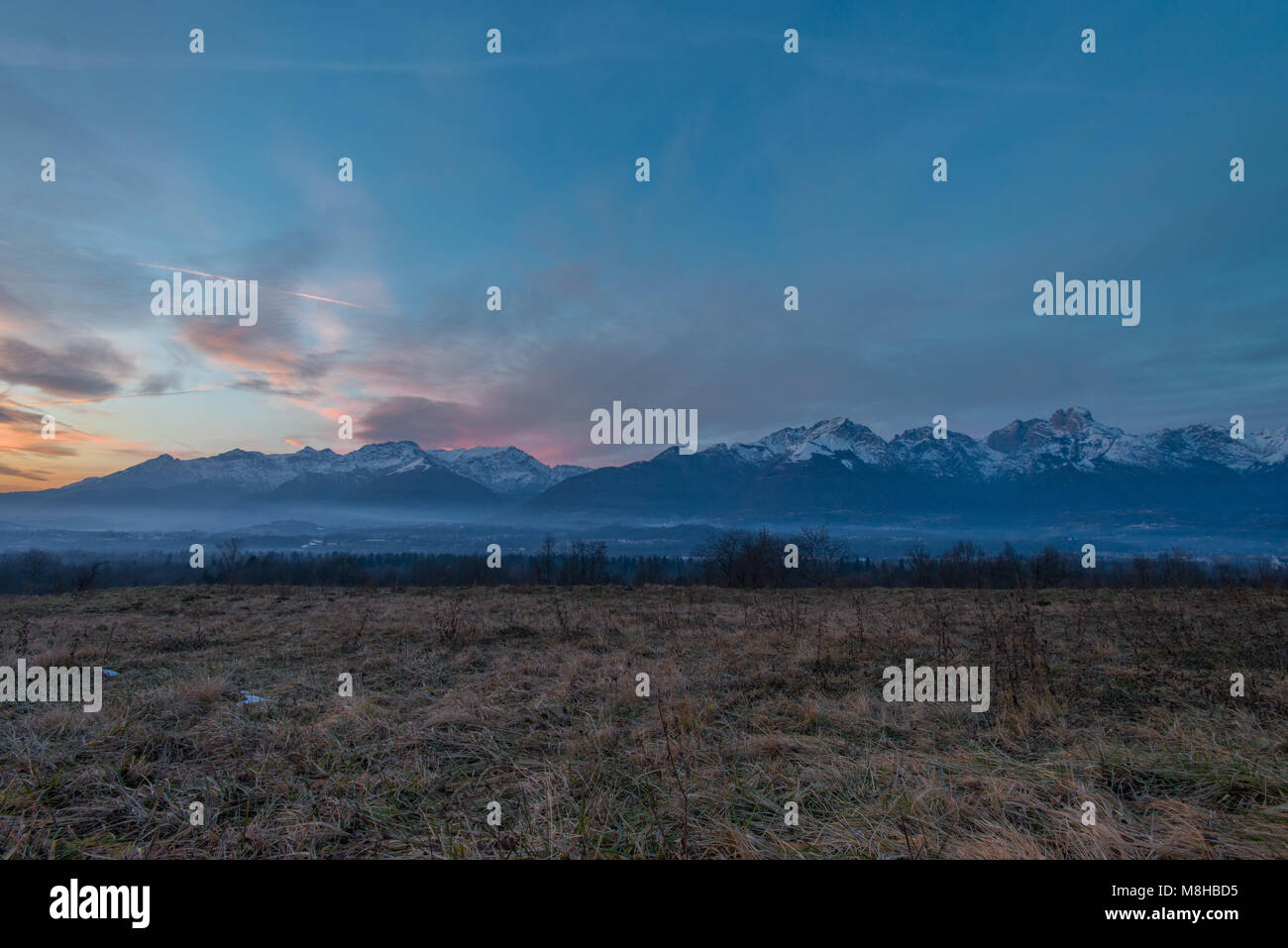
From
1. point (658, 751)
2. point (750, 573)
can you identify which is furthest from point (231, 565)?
point (658, 751)

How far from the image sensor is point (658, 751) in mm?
4816

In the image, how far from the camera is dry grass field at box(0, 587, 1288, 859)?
343 centimetres

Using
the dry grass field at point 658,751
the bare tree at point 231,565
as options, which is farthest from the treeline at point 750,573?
the dry grass field at point 658,751

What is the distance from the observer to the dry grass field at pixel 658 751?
3.43 meters

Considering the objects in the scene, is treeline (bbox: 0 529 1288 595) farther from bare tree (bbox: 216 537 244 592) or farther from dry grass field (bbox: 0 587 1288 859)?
dry grass field (bbox: 0 587 1288 859)

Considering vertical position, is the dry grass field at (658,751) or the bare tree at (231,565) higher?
the dry grass field at (658,751)

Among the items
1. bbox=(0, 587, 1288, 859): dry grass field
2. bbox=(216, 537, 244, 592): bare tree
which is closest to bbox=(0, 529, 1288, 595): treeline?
bbox=(216, 537, 244, 592): bare tree

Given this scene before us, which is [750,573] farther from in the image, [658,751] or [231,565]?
[658,751]

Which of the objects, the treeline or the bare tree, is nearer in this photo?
the bare tree

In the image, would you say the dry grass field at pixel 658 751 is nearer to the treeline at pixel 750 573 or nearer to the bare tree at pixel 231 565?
the treeline at pixel 750 573

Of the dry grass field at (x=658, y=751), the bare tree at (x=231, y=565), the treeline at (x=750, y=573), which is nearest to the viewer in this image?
the dry grass field at (x=658, y=751)
